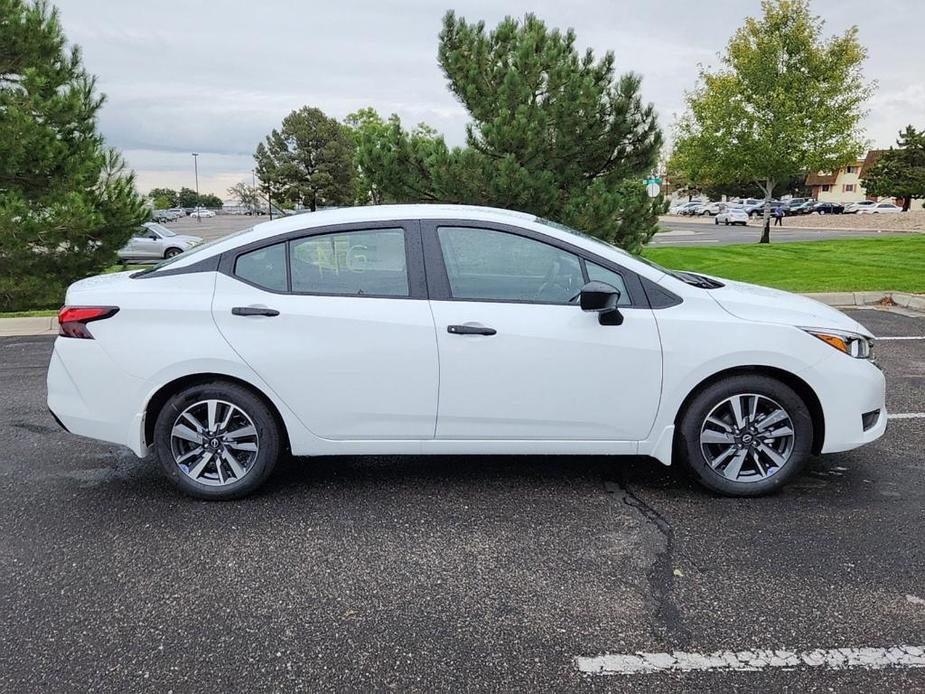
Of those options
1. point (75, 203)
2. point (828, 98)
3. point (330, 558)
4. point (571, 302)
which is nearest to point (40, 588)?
point (330, 558)

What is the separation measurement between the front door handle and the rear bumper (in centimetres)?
170

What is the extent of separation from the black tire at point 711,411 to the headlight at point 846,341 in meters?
0.33

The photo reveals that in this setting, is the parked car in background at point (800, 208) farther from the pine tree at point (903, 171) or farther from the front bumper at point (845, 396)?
the front bumper at point (845, 396)

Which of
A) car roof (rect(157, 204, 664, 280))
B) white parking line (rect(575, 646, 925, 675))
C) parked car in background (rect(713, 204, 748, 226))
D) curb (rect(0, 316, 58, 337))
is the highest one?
parked car in background (rect(713, 204, 748, 226))

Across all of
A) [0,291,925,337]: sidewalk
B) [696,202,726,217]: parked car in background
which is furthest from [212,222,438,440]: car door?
[696,202,726,217]: parked car in background

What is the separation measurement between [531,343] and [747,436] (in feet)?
4.26

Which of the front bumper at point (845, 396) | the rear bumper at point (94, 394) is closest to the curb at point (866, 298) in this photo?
the front bumper at point (845, 396)

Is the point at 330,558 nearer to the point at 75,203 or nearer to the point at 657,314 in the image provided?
the point at 657,314

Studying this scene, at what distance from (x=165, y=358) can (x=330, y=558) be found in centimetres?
141

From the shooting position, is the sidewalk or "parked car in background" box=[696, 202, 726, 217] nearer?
the sidewalk

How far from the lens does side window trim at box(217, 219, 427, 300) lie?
388cm

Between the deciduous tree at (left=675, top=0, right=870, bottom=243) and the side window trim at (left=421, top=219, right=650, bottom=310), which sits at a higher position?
the deciduous tree at (left=675, top=0, right=870, bottom=243)

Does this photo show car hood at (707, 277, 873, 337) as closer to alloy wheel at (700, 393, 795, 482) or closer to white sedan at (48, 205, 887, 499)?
white sedan at (48, 205, 887, 499)

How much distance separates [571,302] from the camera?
152 inches
